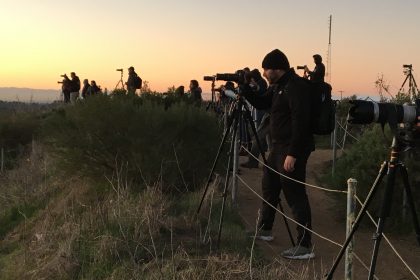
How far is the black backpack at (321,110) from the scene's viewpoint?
5.12 m

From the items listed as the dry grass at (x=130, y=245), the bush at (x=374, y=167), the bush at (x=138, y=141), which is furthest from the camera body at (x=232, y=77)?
the bush at (x=138, y=141)

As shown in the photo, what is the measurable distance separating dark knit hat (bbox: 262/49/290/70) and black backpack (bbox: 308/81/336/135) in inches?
13.6

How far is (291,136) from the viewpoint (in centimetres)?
533

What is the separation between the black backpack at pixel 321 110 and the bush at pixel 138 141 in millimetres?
2871

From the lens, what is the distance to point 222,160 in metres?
8.74

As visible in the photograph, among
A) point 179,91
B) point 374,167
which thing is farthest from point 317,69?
point 179,91

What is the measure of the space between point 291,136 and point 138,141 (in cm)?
314

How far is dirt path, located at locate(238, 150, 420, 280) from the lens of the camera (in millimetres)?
5242

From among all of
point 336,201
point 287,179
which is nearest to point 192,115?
point 336,201

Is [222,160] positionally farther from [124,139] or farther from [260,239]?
[260,239]

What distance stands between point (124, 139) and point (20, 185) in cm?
315

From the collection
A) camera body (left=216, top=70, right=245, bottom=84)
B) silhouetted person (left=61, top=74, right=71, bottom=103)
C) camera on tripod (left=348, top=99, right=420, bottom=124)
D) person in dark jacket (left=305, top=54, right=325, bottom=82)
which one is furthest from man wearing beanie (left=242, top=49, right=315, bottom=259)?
silhouetted person (left=61, top=74, right=71, bottom=103)

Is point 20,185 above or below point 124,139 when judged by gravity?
below

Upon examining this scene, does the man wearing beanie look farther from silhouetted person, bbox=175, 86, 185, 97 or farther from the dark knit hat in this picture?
silhouetted person, bbox=175, 86, 185, 97
